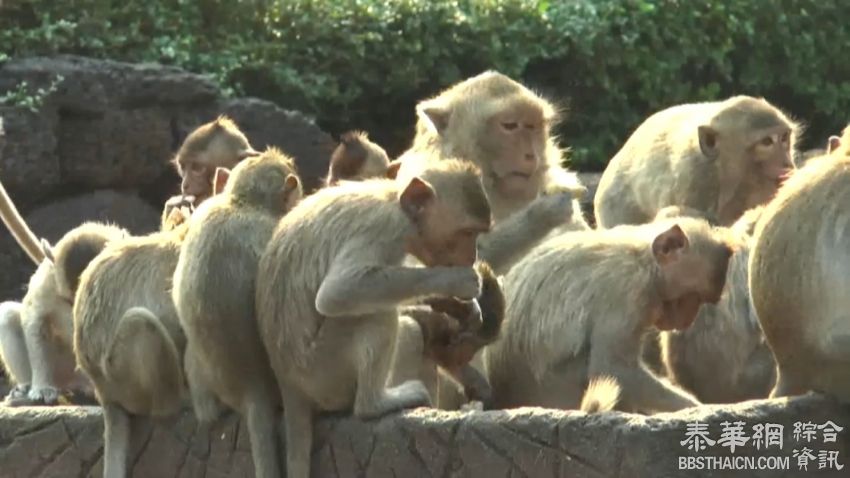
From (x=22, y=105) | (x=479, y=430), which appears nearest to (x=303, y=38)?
A: (x=22, y=105)

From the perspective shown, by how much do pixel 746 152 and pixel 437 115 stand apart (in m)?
1.58

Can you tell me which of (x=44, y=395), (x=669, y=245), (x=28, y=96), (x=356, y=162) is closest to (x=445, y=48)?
(x=28, y=96)

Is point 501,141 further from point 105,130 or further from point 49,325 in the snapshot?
point 105,130

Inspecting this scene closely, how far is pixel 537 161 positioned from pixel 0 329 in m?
3.16

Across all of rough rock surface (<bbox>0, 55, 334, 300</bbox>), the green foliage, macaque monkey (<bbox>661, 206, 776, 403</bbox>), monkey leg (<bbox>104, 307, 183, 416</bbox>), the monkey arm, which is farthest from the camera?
rough rock surface (<bbox>0, 55, 334, 300</bbox>)

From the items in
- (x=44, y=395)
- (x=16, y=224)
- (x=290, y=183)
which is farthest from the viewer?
(x=16, y=224)

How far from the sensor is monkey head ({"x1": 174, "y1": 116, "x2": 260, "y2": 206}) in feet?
32.3

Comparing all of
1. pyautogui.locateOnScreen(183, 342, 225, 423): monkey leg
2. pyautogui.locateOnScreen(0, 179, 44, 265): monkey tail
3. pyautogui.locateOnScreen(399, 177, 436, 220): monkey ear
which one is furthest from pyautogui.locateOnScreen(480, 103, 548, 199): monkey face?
pyautogui.locateOnScreen(0, 179, 44, 265): monkey tail

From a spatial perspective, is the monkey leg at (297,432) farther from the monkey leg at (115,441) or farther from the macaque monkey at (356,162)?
the macaque monkey at (356,162)

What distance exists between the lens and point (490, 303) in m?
7.32

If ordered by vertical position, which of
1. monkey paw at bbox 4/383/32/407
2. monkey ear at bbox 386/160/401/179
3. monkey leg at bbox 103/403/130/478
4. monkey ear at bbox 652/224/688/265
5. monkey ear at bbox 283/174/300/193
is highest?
monkey ear at bbox 283/174/300/193

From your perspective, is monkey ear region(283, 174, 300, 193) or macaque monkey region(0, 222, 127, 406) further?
macaque monkey region(0, 222, 127, 406)

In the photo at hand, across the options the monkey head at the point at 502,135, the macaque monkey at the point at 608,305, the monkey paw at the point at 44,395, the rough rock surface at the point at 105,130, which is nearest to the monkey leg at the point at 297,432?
the macaque monkey at the point at 608,305

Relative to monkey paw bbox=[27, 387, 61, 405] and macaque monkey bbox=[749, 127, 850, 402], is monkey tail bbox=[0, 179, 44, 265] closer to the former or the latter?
monkey paw bbox=[27, 387, 61, 405]
